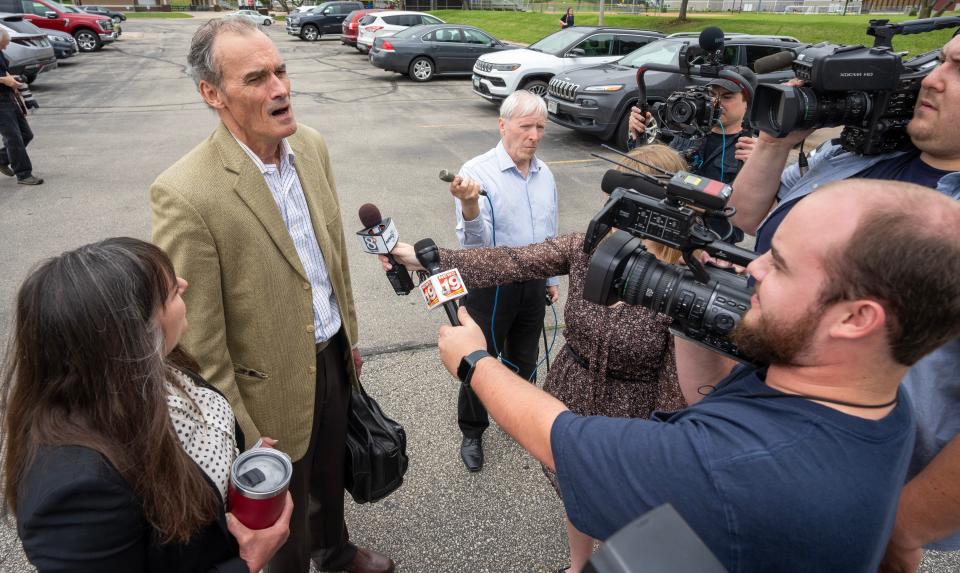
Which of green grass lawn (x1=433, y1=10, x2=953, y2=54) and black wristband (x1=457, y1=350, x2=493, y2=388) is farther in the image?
green grass lawn (x1=433, y1=10, x2=953, y2=54)

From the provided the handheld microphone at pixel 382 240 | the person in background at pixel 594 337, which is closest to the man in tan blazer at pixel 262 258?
the handheld microphone at pixel 382 240

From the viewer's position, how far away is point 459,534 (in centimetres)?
270

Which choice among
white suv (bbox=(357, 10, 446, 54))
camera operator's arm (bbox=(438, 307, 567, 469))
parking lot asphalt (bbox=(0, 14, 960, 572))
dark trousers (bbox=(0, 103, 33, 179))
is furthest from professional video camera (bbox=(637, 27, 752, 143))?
white suv (bbox=(357, 10, 446, 54))

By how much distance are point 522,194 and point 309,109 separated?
998 centimetres

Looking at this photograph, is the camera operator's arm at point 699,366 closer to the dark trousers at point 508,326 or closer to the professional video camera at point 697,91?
the dark trousers at point 508,326

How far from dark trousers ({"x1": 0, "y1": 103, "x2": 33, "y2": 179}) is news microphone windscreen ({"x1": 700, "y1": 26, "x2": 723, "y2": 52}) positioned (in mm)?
7488

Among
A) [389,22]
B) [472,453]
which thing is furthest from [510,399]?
[389,22]

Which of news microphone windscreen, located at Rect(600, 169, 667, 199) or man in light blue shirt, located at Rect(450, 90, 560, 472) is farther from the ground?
news microphone windscreen, located at Rect(600, 169, 667, 199)

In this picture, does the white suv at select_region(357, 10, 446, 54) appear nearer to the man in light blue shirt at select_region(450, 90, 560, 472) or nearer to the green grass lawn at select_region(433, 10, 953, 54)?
the green grass lawn at select_region(433, 10, 953, 54)

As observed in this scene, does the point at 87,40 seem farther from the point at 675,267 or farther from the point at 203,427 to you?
the point at 675,267

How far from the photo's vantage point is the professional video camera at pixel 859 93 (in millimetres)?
1846

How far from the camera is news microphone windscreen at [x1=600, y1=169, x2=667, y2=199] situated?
1.61 m

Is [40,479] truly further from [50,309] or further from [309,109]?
[309,109]

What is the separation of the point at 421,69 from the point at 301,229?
14341mm
